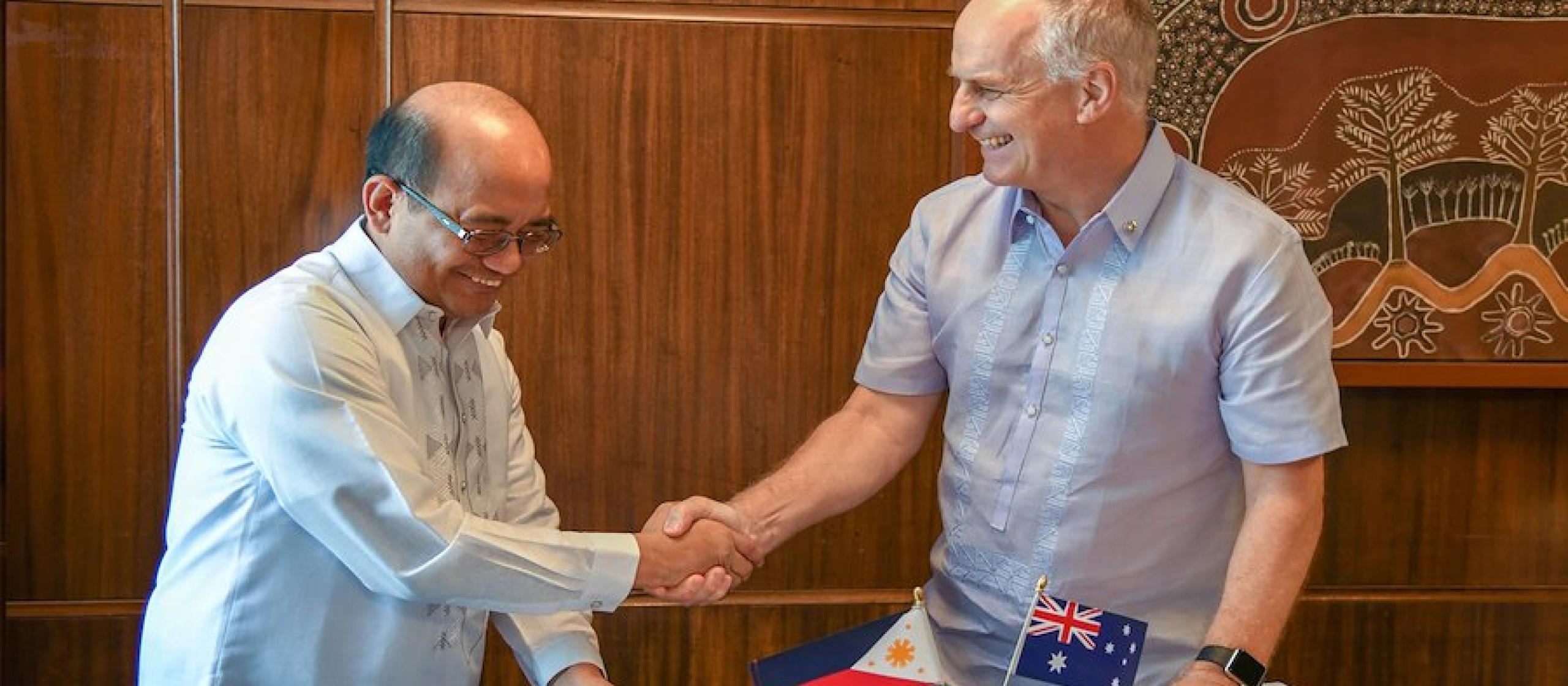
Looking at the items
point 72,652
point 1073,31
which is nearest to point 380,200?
point 1073,31

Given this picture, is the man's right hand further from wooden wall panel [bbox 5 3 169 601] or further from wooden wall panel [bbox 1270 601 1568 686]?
wooden wall panel [bbox 1270 601 1568 686]

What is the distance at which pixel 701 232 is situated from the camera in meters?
3.38

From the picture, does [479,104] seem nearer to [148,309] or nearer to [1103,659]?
[1103,659]

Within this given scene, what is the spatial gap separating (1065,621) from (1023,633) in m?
0.06

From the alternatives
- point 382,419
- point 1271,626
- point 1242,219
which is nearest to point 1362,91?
point 1242,219

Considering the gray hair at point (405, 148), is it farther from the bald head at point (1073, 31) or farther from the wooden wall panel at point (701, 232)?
the wooden wall panel at point (701, 232)

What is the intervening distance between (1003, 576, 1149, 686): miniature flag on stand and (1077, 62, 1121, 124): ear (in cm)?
63

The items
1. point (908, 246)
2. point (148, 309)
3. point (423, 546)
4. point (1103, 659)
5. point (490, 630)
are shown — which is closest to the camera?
point (423, 546)

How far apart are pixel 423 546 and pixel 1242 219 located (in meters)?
1.12

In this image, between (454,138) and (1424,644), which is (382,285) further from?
(1424,644)

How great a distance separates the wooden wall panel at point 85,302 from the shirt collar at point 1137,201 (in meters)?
2.03

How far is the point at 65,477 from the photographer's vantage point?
329 centimetres

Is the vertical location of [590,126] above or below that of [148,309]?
above

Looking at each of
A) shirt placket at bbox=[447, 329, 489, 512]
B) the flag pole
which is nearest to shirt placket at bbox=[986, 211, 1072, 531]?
the flag pole
